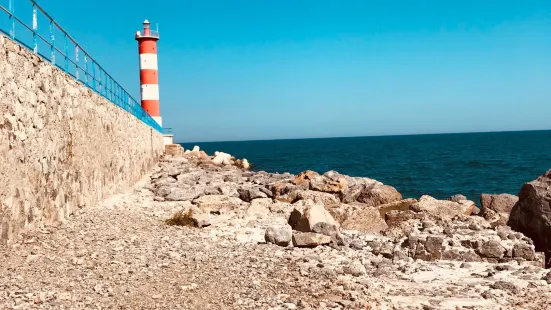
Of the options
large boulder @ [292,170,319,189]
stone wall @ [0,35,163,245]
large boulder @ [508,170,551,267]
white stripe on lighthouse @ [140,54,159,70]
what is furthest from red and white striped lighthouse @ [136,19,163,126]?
large boulder @ [508,170,551,267]

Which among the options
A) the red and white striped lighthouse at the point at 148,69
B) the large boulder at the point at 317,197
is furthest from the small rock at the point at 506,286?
the red and white striped lighthouse at the point at 148,69

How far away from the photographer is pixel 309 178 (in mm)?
20031

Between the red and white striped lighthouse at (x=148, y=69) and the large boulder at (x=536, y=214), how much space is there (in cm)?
2501

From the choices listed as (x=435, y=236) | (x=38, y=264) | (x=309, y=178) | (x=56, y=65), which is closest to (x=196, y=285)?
(x=38, y=264)

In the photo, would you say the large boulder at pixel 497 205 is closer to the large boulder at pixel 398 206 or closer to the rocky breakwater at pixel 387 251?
the rocky breakwater at pixel 387 251

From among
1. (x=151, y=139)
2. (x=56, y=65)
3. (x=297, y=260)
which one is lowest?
(x=297, y=260)

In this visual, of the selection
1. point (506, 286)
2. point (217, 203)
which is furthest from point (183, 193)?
point (506, 286)

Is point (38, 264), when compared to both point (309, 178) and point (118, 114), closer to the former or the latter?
point (118, 114)

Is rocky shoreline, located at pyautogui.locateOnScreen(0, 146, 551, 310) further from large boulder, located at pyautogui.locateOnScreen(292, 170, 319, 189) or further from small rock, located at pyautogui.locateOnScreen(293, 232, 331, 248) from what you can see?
large boulder, located at pyautogui.locateOnScreen(292, 170, 319, 189)

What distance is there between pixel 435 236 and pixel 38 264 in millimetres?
6355

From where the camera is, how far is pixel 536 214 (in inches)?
398

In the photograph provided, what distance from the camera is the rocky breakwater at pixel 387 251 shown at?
6879 mm

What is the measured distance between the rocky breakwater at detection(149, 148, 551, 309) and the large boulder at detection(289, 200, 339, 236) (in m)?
0.02

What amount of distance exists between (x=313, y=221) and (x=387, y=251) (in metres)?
1.69
